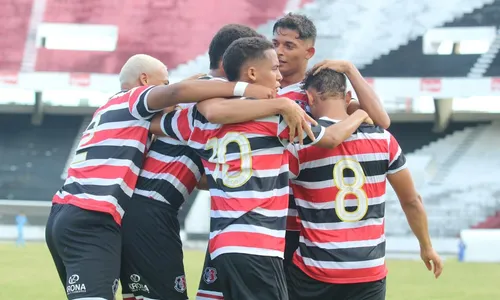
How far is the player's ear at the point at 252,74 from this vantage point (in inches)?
164

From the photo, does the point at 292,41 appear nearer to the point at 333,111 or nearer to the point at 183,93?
the point at 333,111

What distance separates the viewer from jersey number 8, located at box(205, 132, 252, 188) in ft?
13.3

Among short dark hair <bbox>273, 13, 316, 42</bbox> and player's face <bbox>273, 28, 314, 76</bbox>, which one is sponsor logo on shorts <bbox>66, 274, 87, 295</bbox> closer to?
player's face <bbox>273, 28, 314, 76</bbox>

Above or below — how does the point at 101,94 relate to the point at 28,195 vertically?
above

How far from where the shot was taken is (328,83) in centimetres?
450

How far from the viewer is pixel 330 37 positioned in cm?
2786

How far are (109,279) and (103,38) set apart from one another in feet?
83.6

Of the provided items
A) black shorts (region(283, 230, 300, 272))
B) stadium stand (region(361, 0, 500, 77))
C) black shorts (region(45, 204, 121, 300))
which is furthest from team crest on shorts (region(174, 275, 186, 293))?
stadium stand (region(361, 0, 500, 77))

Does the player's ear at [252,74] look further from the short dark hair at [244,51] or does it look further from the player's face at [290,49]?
the player's face at [290,49]

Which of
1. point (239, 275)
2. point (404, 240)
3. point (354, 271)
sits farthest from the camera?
point (404, 240)

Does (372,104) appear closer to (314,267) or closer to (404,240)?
(314,267)

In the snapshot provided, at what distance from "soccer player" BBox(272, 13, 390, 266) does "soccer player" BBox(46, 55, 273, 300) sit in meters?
0.79

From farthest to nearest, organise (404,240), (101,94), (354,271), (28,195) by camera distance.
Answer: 1. (101,94)
2. (28,195)
3. (404,240)
4. (354,271)

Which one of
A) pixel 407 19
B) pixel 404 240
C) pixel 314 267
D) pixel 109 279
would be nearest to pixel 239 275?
pixel 314 267
